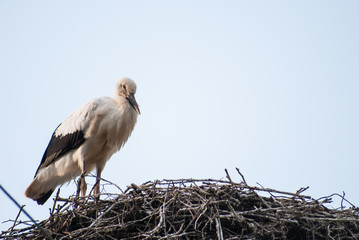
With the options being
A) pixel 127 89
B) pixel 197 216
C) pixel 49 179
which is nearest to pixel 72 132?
pixel 49 179

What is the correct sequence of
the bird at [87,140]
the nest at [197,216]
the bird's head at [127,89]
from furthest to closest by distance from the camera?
the bird's head at [127,89]
the bird at [87,140]
the nest at [197,216]

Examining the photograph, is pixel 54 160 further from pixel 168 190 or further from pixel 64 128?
pixel 168 190

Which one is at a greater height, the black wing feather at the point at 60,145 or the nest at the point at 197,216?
the black wing feather at the point at 60,145

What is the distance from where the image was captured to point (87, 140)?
19.8 ft

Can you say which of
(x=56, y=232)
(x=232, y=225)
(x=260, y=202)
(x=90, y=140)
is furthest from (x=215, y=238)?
(x=90, y=140)

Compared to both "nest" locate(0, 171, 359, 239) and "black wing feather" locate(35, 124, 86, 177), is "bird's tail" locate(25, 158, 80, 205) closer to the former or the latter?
"black wing feather" locate(35, 124, 86, 177)

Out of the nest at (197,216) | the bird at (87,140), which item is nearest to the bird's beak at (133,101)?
the bird at (87,140)

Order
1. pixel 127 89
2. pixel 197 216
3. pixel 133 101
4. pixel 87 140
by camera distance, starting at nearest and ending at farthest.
Result: 1. pixel 197 216
2. pixel 87 140
3. pixel 133 101
4. pixel 127 89

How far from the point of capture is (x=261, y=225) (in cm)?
402

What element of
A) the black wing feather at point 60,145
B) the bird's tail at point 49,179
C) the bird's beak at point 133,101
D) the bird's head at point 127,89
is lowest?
the bird's tail at point 49,179

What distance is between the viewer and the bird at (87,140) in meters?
6.02

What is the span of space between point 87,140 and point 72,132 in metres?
0.20

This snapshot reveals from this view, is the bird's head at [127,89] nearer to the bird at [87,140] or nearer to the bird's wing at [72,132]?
the bird at [87,140]

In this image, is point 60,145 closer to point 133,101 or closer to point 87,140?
point 87,140
